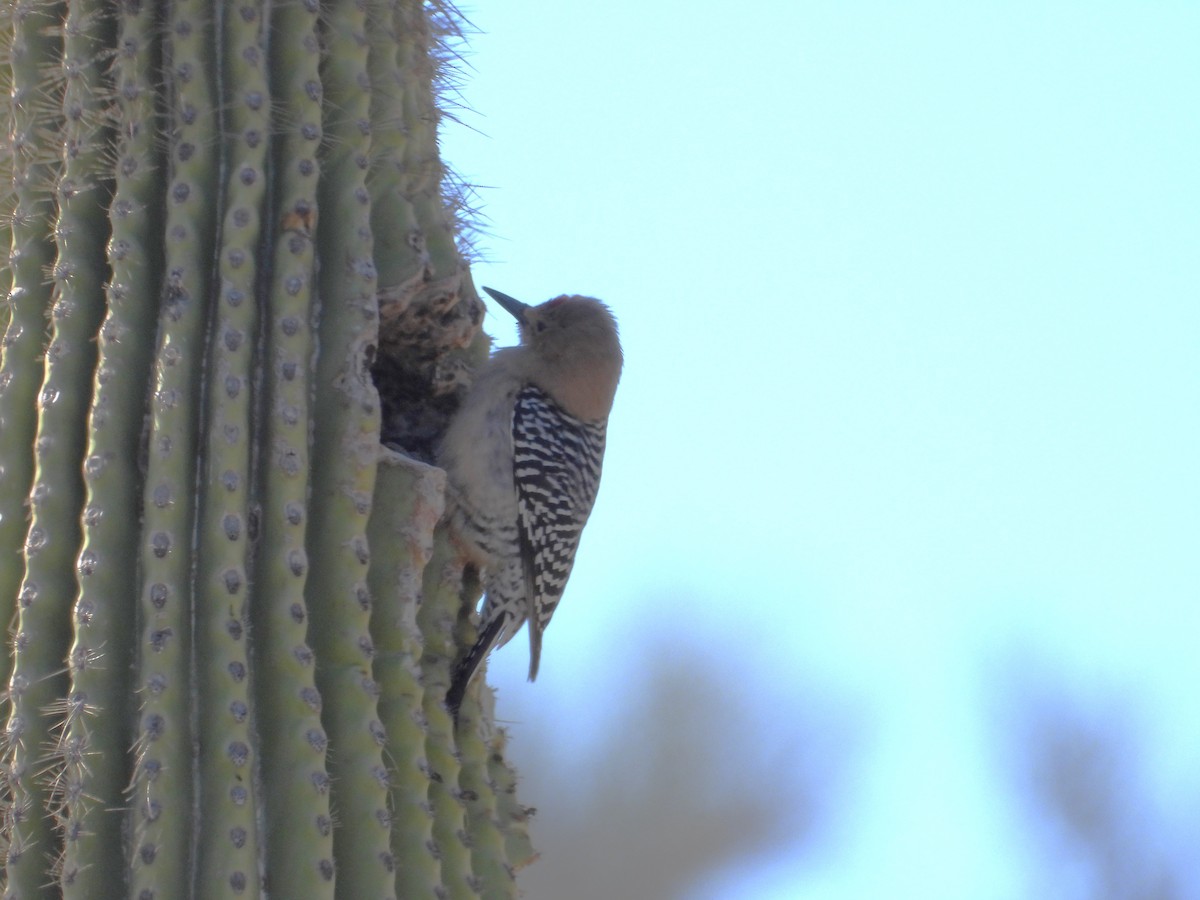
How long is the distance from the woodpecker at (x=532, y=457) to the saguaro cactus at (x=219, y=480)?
0.76 meters

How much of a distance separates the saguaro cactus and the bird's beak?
67.2 inches

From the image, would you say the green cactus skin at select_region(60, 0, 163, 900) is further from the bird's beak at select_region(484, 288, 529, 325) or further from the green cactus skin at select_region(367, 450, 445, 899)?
the bird's beak at select_region(484, 288, 529, 325)

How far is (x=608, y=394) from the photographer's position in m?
5.24

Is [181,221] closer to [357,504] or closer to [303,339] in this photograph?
[303,339]

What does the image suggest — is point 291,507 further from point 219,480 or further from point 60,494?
point 60,494

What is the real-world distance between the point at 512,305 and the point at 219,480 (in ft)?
8.45

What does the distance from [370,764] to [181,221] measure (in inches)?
40.7

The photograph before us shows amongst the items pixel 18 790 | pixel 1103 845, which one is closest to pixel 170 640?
pixel 18 790

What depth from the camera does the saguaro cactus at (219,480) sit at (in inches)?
109

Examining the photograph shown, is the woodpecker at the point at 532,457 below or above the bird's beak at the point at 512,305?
below

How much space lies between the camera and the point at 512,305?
213 inches

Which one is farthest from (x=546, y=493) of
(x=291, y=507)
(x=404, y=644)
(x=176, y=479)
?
(x=176, y=479)

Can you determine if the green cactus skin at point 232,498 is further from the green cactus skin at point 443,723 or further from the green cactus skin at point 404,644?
the green cactus skin at point 443,723

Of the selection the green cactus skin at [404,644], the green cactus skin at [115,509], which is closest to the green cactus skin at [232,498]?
the green cactus skin at [115,509]
